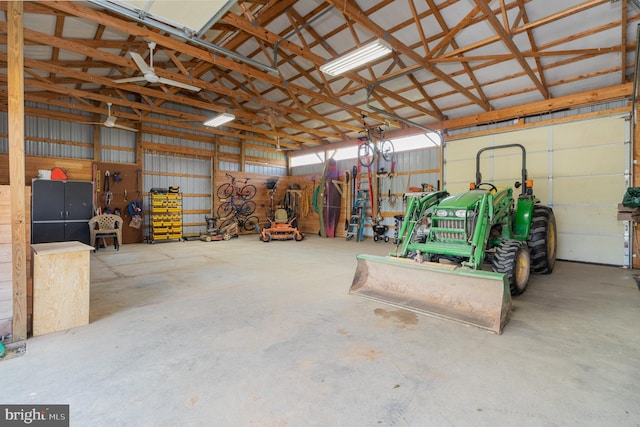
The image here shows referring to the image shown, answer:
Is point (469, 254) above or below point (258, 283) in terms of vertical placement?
above

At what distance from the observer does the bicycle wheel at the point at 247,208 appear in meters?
11.4

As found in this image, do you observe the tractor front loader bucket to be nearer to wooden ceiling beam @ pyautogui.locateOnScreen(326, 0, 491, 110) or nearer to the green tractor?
the green tractor

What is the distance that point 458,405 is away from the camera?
167 centimetres

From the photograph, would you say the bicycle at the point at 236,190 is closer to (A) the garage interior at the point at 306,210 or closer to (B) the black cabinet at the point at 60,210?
(A) the garage interior at the point at 306,210

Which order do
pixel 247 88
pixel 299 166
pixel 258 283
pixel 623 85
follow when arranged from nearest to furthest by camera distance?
pixel 258 283
pixel 623 85
pixel 247 88
pixel 299 166

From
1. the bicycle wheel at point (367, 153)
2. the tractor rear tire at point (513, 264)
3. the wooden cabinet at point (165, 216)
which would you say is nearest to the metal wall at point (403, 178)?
the bicycle wheel at point (367, 153)

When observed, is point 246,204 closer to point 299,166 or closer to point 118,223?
point 299,166

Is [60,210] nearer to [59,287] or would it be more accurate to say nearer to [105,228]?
[105,228]

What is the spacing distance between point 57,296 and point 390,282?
330 centimetres

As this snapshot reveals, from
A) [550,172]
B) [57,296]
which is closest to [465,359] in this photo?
[57,296]

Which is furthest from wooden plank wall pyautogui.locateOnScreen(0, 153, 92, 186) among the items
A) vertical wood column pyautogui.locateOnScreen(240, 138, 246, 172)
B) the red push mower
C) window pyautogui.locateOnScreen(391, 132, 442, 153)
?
window pyautogui.locateOnScreen(391, 132, 442, 153)

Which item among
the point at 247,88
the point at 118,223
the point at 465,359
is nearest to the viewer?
the point at 465,359

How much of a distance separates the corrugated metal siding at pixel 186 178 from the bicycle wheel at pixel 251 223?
4.78 ft

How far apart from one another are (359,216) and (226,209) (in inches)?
197
